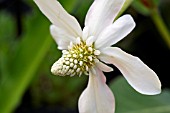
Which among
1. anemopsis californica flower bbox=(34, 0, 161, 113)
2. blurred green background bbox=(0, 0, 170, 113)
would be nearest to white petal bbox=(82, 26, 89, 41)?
anemopsis californica flower bbox=(34, 0, 161, 113)

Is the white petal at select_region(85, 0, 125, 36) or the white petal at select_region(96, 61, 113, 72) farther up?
the white petal at select_region(85, 0, 125, 36)

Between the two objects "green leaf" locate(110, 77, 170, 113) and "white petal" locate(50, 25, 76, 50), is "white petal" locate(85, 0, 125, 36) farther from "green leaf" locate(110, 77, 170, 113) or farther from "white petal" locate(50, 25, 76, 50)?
"green leaf" locate(110, 77, 170, 113)

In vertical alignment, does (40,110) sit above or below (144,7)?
below

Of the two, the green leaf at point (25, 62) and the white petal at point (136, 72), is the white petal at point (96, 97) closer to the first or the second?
the white petal at point (136, 72)

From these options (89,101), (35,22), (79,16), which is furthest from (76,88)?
(89,101)

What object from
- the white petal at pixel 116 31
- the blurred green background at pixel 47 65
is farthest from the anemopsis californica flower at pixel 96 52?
the blurred green background at pixel 47 65

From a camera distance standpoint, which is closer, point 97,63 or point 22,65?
point 97,63

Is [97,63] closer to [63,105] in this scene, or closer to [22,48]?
[22,48]

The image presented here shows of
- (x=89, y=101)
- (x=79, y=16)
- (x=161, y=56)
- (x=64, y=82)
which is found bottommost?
(x=161, y=56)
